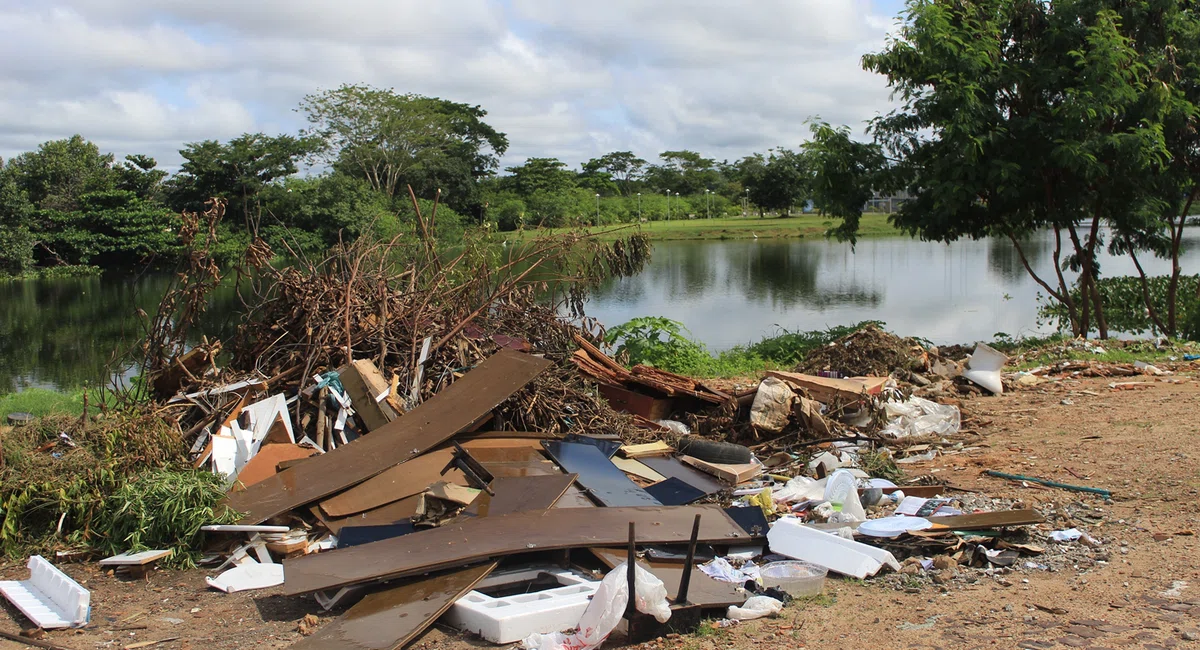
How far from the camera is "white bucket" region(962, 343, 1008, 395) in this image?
26.6 feet

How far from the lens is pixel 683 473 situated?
5566mm

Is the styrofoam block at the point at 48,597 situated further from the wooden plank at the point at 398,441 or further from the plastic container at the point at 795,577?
the plastic container at the point at 795,577

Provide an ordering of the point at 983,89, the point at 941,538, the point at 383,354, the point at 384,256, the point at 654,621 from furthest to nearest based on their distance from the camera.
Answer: the point at 983,89
the point at 384,256
the point at 383,354
the point at 941,538
the point at 654,621

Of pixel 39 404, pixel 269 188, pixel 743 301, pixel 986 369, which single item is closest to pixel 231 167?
pixel 269 188

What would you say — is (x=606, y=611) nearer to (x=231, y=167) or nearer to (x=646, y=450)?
(x=646, y=450)

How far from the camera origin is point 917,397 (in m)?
7.45

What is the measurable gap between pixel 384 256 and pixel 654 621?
4282 mm

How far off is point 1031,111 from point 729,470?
8.65m

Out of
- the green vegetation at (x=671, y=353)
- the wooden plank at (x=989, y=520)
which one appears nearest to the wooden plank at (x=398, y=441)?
the wooden plank at (x=989, y=520)

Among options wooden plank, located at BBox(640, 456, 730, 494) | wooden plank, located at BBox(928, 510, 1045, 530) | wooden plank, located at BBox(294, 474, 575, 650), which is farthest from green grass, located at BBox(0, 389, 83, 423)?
wooden plank, located at BBox(928, 510, 1045, 530)

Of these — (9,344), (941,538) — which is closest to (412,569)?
(941,538)

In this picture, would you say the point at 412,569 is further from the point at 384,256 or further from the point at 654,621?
the point at 384,256

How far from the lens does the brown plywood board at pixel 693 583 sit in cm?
358

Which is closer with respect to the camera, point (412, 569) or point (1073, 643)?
point (1073, 643)
